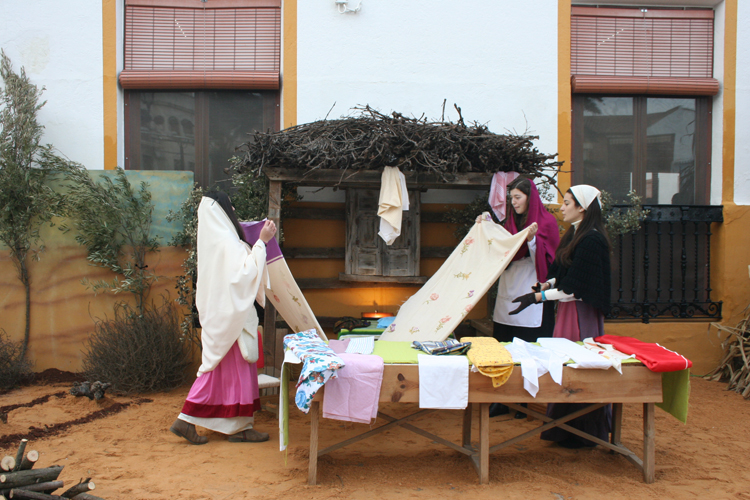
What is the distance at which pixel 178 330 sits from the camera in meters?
5.50

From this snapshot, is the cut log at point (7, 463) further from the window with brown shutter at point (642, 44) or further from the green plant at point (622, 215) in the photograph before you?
the window with brown shutter at point (642, 44)

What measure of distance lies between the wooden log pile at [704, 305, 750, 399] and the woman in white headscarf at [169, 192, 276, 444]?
17.0 ft

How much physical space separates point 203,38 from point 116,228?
267 cm

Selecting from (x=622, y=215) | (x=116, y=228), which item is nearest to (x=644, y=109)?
(x=622, y=215)

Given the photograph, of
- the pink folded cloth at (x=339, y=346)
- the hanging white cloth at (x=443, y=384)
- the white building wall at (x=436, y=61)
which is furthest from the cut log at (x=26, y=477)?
the white building wall at (x=436, y=61)

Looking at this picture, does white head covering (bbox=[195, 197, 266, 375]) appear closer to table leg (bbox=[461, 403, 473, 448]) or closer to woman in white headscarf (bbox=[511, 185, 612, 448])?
table leg (bbox=[461, 403, 473, 448])

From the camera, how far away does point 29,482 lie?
262cm

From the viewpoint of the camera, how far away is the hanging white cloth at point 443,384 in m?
3.04

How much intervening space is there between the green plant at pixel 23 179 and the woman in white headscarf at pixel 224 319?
9.38 ft

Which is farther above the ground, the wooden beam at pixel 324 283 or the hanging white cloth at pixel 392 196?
the hanging white cloth at pixel 392 196

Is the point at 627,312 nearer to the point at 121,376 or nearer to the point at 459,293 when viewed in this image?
the point at 459,293

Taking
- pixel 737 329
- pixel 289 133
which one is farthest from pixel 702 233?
pixel 289 133

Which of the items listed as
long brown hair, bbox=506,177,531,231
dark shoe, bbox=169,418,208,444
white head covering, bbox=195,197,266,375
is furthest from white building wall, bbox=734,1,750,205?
dark shoe, bbox=169,418,208,444

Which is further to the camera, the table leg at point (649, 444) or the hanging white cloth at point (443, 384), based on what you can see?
the table leg at point (649, 444)
